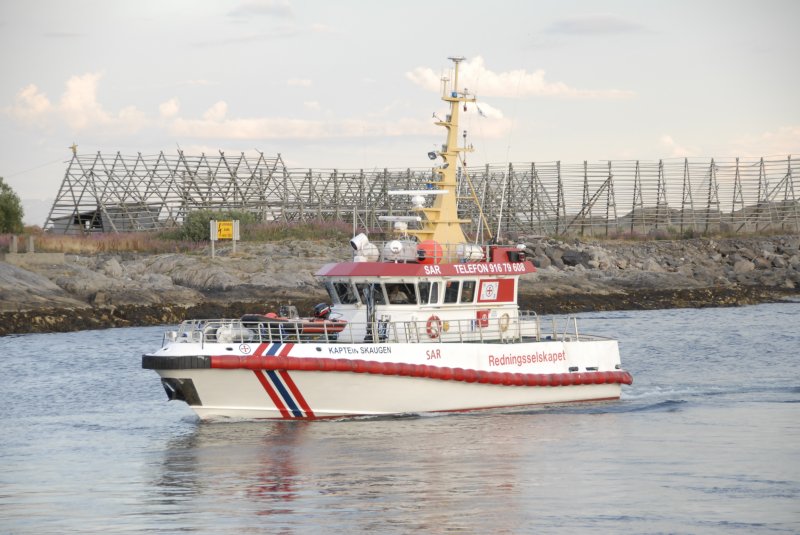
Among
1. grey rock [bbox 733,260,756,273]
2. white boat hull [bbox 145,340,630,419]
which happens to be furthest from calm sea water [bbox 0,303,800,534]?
grey rock [bbox 733,260,756,273]

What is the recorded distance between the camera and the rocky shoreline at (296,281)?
40.2 m

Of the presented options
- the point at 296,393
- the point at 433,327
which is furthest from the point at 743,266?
the point at 296,393

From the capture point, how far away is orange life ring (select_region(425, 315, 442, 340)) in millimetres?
22734

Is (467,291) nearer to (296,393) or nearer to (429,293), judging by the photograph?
(429,293)

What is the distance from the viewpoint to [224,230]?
165 feet

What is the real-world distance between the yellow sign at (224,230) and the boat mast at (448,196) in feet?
88.1

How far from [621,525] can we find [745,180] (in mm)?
53779

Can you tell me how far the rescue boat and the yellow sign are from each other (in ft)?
86.8

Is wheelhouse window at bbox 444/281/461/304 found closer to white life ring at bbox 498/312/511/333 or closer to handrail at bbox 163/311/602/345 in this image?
handrail at bbox 163/311/602/345

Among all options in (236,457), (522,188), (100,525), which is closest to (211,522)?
(100,525)

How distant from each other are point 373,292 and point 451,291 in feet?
4.80

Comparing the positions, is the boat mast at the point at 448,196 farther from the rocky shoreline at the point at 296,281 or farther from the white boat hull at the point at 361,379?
the rocky shoreline at the point at 296,281

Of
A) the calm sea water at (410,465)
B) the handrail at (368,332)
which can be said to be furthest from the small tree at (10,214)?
the handrail at (368,332)

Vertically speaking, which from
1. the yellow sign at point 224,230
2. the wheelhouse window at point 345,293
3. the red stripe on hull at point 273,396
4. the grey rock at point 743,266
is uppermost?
the yellow sign at point 224,230
